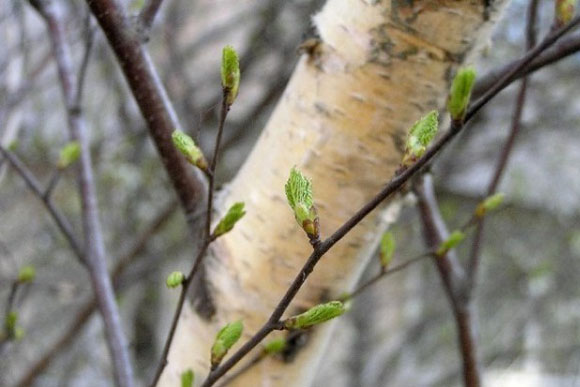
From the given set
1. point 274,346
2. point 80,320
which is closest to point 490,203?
point 274,346

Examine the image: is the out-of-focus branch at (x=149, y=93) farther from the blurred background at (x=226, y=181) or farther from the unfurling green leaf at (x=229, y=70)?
the blurred background at (x=226, y=181)

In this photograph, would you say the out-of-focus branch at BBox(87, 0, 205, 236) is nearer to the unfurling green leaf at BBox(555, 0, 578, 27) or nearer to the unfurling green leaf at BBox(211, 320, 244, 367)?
the unfurling green leaf at BBox(211, 320, 244, 367)

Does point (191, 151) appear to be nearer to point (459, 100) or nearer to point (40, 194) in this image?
point (459, 100)

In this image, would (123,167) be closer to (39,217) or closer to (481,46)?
(39,217)

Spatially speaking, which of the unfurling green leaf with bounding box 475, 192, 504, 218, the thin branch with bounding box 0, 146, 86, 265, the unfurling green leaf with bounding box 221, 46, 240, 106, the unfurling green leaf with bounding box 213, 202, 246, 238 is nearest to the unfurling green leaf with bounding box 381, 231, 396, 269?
the unfurling green leaf with bounding box 475, 192, 504, 218

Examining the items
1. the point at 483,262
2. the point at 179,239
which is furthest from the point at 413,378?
the point at 179,239

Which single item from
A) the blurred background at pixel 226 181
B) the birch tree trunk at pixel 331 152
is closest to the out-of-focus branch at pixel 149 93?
the birch tree trunk at pixel 331 152
